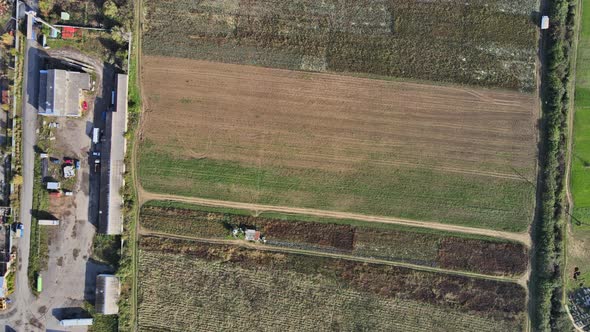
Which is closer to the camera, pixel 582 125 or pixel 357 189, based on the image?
pixel 357 189

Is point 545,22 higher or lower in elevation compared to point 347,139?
higher

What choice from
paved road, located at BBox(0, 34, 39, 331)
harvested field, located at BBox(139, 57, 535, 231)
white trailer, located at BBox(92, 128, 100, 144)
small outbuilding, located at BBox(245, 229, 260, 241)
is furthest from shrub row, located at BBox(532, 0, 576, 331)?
paved road, located at BBox(0, 34, 39, 331)

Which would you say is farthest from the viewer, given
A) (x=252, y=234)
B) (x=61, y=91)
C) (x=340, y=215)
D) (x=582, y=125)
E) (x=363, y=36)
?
(x=582, y=125)

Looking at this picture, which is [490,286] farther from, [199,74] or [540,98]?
[199,74]

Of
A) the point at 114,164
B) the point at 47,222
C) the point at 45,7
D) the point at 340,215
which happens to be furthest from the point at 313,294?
the point at 45,7

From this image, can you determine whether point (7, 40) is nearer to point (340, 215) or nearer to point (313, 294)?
point (340, 215)

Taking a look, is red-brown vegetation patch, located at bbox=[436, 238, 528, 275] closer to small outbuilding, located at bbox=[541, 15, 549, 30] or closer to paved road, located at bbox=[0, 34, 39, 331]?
small outbuilding, located at bbox=[541, 15, 549, 30]
